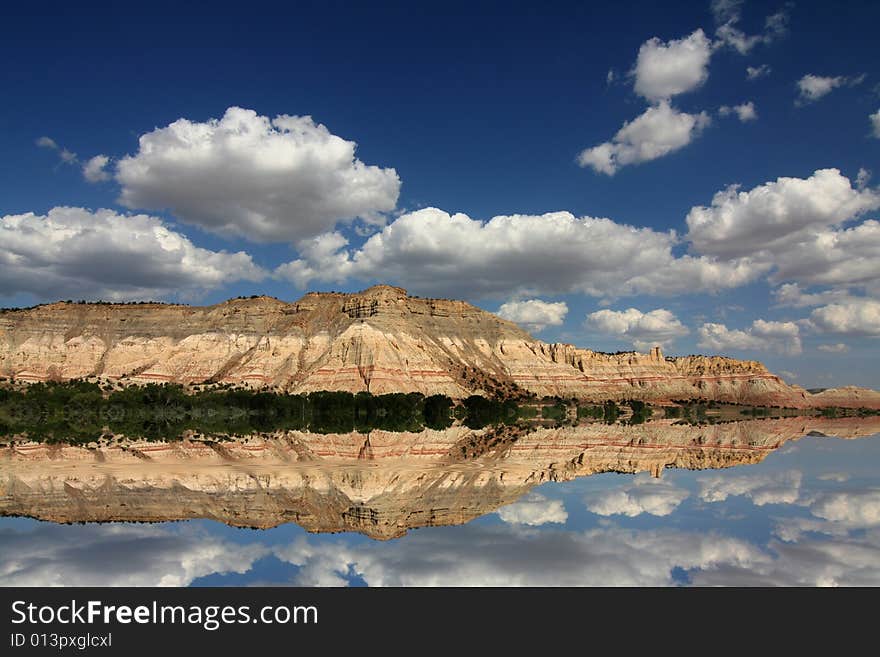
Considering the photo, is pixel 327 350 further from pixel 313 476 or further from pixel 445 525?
pixel 445 525

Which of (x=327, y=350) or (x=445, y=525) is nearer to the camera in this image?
(x=445, y=525)

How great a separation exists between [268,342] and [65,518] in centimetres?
11693

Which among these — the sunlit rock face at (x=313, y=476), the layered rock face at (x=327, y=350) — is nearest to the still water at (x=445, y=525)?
the sunlit rock face at (x=313, y=476)

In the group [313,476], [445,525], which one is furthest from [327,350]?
[445,525]

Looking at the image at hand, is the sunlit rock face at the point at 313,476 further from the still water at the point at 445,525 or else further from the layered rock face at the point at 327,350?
the layered rock face at the point at 327,350

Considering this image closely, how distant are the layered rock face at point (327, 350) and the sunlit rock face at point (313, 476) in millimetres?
75547

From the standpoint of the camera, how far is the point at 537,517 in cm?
1502

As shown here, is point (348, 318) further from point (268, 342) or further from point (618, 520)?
point (618, 520)

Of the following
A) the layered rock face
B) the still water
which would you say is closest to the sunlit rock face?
the still water

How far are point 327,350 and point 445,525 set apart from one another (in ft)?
368

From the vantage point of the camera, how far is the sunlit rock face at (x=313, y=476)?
1565 cm

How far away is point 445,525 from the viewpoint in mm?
14109

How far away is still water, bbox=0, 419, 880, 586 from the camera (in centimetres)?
1040
